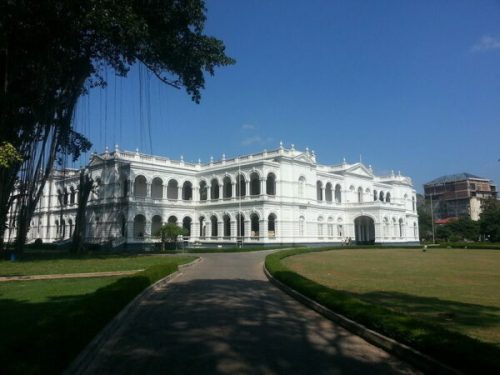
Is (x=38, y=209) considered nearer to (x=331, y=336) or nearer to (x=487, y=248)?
(x=487, y=248)

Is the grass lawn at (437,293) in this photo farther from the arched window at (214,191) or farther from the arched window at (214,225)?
the arched window at (214,191)

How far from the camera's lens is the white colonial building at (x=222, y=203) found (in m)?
48.7

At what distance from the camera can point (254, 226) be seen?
167 ft

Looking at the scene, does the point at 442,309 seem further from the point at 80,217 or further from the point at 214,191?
the point at 214,191

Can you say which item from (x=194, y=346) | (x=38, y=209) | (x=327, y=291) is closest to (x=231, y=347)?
(x=194, y=346)

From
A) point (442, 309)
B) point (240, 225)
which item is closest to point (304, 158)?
point (240, 225)

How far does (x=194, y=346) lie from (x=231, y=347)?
2.09ft

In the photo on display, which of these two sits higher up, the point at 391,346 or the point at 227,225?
the point at 227,225

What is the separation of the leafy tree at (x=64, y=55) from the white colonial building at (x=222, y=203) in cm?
2252

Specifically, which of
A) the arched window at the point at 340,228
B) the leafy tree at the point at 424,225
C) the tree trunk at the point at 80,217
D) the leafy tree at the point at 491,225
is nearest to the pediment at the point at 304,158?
the arched window at the point at 340,228

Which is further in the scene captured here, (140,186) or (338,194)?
(338,194)

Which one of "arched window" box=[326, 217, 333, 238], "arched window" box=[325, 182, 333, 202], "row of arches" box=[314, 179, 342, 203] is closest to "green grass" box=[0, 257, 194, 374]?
"arched window" box=[326, 217, 333, 238]

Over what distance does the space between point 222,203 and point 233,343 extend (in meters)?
44.3

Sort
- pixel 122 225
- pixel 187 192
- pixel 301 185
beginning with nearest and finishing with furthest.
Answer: pixel 122 225
pixel 301 185
pixel 187 192
